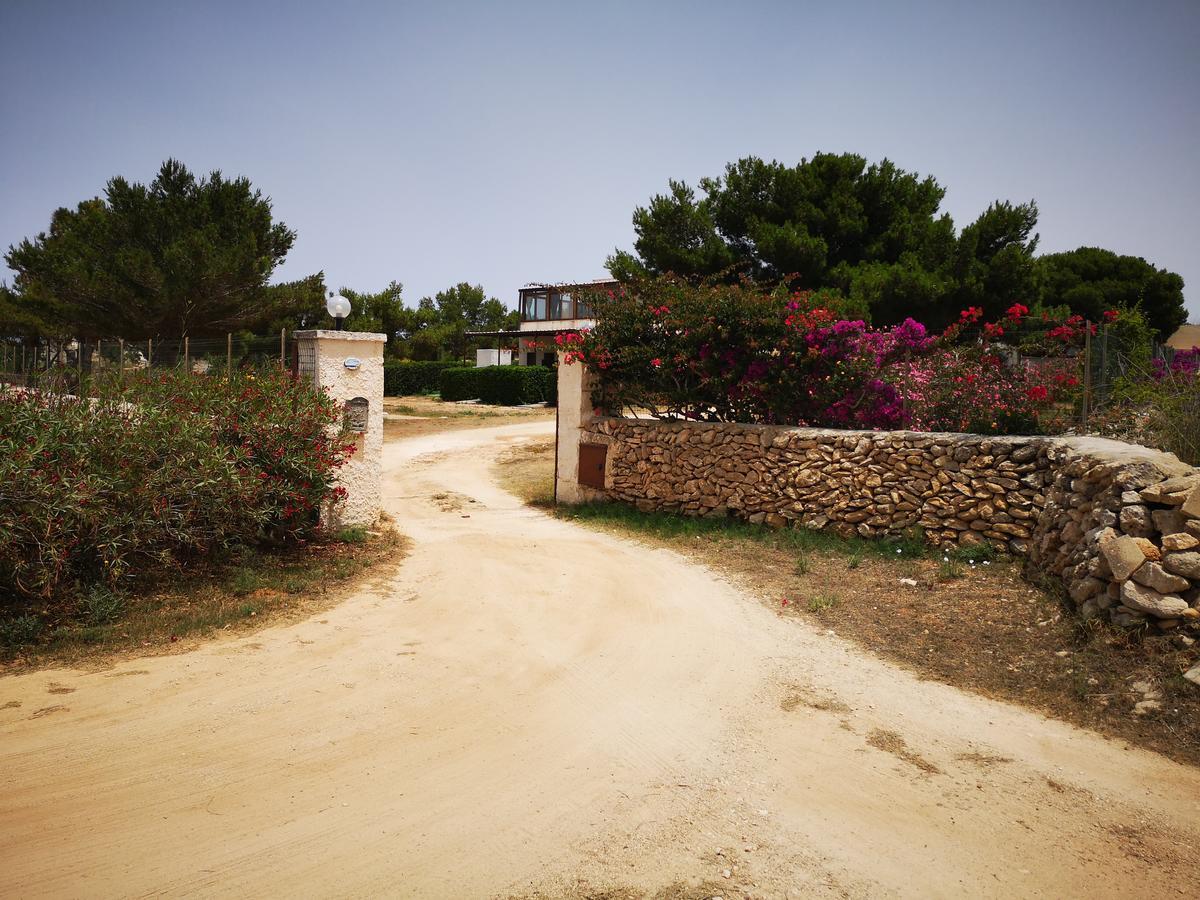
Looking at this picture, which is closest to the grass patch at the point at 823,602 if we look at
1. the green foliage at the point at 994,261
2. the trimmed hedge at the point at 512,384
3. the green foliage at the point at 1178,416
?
the green foliage at the point at 1178,416

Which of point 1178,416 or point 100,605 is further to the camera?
point 1178,416

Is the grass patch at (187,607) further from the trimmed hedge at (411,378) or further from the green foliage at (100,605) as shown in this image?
the trimmed hedge at (411,378)

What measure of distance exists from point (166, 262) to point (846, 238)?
1981 centimetres

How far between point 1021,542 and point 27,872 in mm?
7889

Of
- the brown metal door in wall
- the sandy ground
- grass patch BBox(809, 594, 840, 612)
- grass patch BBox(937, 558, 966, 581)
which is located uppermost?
the brown metal door in wall

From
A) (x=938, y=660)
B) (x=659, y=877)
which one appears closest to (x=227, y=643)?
(x=659, y=877)

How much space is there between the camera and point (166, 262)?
882 inches

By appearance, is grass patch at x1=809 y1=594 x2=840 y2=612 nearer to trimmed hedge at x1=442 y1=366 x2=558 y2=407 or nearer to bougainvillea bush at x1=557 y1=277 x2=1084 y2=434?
bougainvillea bush at x1=557 y1=277 x2=1084 y2=434

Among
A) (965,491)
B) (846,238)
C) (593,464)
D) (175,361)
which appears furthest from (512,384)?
(965,491)

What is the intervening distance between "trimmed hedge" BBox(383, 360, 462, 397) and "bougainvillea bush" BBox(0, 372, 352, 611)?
93.7 ft

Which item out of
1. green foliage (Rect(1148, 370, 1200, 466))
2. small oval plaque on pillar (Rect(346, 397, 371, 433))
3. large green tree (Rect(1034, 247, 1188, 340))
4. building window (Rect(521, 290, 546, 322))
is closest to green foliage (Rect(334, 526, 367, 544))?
small oval plaque on pillar (Rect(346, 397, 371, 433))

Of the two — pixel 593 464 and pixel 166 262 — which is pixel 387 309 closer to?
pixel 166 262

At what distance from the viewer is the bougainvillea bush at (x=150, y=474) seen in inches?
197

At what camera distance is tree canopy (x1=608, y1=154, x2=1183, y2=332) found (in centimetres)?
1912
